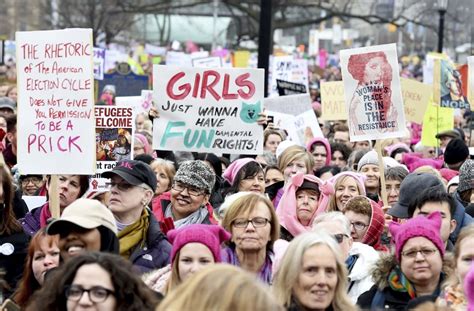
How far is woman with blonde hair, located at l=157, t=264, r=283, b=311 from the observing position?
14.3 ft

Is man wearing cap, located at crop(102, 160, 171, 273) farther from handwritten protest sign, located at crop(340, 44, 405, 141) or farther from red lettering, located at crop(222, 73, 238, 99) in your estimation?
handwritten protest sign, located at crop(340, 44, 405, 141)

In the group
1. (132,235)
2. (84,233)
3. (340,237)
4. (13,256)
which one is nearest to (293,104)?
(132,235)

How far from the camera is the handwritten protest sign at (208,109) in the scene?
1132cm

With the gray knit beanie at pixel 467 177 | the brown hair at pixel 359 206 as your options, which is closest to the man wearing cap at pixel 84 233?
the brown hair at pixel 359 206

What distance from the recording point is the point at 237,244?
7.67m

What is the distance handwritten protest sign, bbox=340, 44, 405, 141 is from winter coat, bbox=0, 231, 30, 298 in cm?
464

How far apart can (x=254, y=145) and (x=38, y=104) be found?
2.46m

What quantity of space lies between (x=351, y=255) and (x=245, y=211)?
0.75 metres

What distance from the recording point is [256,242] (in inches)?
300

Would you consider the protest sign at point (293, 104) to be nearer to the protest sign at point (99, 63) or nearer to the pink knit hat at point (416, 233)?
the protest sign at point (99, 63)

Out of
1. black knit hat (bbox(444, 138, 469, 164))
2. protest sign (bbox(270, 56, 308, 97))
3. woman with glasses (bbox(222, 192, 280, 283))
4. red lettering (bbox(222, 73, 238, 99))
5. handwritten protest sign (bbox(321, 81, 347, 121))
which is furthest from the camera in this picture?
protest sign (bbox(270, 56, 308, 97))

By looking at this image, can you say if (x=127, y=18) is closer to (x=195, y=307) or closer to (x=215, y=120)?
(x=215, y=120)

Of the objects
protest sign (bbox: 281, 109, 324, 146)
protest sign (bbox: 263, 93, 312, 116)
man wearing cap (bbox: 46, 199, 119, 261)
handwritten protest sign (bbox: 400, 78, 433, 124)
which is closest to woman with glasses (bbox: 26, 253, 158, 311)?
man wearing cap (bbox: 46, 199, 119, 261)

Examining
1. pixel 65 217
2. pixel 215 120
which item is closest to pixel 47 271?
pixel 65 217
